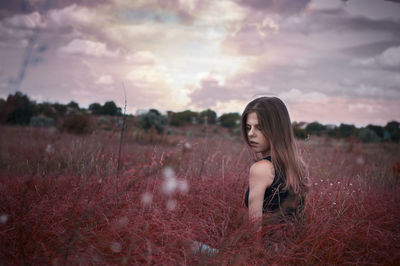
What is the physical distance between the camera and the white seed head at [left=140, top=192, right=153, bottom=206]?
2563 millimetres

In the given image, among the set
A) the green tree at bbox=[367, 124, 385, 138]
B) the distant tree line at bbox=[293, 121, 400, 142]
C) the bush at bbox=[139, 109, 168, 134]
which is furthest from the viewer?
the green tree at bbox=[367, 124, 385, 138]

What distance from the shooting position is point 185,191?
10.0 ft

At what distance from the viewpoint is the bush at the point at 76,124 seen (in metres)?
10.5

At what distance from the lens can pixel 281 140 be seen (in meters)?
2.08

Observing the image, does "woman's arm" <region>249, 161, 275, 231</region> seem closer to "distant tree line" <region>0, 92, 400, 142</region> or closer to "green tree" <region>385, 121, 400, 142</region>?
"distant tree line" <region>0, 92, 400, 142</region>

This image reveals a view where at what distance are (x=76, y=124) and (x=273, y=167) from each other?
405 inches

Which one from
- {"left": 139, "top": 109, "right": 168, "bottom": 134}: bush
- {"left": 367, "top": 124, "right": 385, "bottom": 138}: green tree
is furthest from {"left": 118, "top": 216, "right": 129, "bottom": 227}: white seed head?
{"left": 367, "top": 124, "right": 385, "bottom": 138}: green tree

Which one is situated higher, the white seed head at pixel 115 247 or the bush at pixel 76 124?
the bush at pixel 76 124

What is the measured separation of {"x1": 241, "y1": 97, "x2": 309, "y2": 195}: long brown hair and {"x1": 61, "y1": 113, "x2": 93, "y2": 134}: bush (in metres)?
9.59

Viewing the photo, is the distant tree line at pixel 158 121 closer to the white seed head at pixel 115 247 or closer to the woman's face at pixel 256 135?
the woman's face at pixel 256 135

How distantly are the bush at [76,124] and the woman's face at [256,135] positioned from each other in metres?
9.50

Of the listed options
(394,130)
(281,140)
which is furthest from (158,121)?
(394,130)

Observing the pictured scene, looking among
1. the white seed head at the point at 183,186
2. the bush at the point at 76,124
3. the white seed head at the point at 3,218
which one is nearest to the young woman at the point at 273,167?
the white seed head at the point at 183,186

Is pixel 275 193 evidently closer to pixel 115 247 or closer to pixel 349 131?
pixel 115 247
